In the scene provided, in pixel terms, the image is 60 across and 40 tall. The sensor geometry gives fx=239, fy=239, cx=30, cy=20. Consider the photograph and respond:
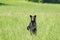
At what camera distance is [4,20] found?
48.1 ft

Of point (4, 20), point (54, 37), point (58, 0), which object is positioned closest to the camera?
point (54, 37)

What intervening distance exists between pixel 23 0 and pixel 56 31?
38.2m

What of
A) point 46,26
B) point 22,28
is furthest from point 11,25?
point 46,26

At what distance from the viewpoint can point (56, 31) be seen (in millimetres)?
12797

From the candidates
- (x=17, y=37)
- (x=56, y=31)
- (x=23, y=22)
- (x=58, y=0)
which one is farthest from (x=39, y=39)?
(x=58, y=0)

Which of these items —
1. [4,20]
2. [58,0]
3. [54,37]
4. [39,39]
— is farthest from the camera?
[58,0]

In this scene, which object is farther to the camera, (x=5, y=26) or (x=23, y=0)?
(x=23, y=0)

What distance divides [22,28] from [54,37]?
69.1 inches

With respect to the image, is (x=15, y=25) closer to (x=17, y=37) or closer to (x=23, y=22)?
(x=23, y=22)

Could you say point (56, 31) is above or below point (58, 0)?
above

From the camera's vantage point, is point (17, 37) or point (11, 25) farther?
point (11, 25)

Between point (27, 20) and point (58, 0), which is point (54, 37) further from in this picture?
point (58, 0)

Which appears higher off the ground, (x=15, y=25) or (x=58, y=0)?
(x=15, y=25)

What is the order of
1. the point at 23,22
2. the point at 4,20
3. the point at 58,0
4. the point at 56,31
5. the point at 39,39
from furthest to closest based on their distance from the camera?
the point at 58,0
the point at 4,20
the point at 23,22
the point at 56,31
the point at 39,39
